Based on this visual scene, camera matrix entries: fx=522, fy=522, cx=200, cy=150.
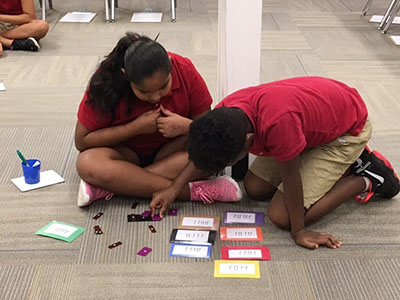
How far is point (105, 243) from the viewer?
1.89m

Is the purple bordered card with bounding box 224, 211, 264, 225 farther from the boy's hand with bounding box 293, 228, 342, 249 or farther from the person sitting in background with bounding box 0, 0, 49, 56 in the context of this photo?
the person sitting in background with bounding box 0, 0, 49, 56

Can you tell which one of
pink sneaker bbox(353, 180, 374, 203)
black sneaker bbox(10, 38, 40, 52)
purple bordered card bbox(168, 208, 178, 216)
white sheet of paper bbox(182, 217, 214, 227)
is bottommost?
black sneaker bbox(10, 38, 40, 52)

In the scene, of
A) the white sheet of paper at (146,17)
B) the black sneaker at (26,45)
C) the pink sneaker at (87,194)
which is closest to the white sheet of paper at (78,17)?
the white sheet of paper at (146,17)

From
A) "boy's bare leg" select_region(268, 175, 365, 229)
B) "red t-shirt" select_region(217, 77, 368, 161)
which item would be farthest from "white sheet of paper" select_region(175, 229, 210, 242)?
"red t-shirt" select_region(217, 77, 368, 161)

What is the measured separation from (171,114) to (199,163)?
422 mm

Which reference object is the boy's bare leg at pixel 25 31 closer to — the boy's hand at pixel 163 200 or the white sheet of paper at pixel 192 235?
the boy's hand at pixel 163 200

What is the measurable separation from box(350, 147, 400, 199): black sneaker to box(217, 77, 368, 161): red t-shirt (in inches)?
6.9

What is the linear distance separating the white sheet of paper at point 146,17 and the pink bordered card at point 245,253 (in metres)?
2.97

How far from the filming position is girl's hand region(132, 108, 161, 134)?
1.96m

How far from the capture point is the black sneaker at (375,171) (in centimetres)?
204

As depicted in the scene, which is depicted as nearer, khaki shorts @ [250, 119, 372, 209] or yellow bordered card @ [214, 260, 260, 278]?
yellow bordered card @ [214, 260, 260, 278]

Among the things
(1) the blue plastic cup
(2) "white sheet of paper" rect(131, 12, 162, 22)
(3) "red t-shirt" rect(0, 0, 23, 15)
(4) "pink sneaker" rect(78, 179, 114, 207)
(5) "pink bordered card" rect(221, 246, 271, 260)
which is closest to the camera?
(5) "pink bordered card" rect(221, 246, 271, 260)

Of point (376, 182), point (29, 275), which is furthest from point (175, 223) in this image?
point (376, 182)

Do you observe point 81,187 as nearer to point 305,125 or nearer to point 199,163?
point 199,163
